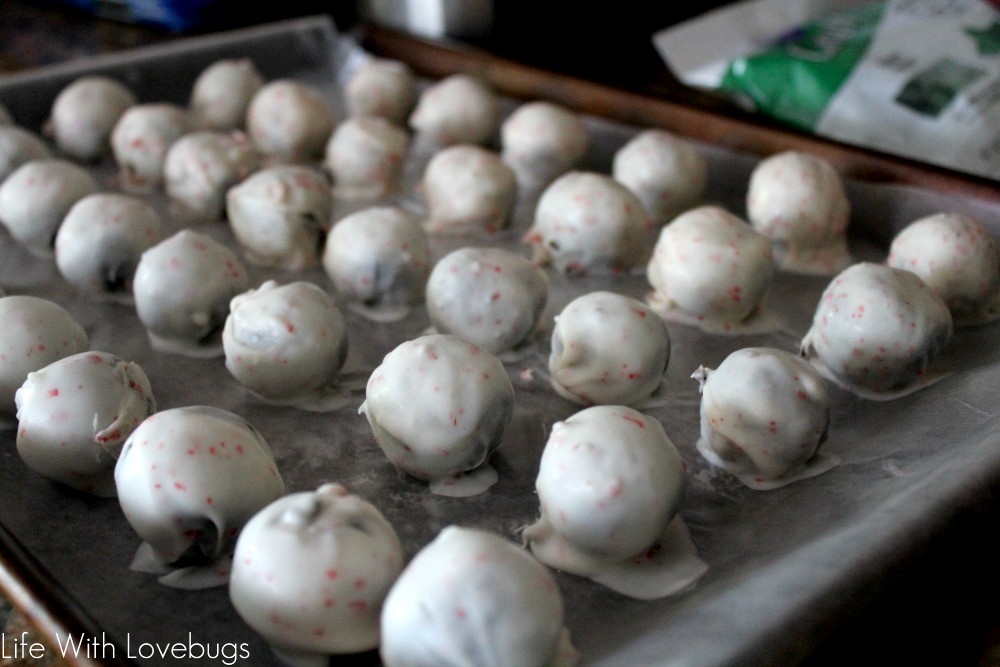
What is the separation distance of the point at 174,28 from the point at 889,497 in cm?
191

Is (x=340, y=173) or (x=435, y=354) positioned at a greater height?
(x=435, y=354)

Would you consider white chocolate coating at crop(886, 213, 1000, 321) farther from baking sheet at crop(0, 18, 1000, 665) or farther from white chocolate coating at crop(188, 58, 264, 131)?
white chocolate coating at crop(188, 58, 264, 131)

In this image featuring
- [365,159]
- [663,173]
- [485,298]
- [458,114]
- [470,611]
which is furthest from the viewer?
[458,114]

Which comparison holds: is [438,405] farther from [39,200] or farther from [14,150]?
[14,150]

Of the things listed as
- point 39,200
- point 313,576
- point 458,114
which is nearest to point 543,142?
point 458,114

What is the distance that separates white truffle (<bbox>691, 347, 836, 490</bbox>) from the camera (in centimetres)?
100

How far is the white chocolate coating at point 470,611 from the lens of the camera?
0.72 meters

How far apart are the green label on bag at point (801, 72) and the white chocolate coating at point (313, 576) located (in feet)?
3.97

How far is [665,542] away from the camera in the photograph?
3.14ft

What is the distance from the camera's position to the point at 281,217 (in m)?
1.44

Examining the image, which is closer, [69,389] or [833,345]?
[69,389]

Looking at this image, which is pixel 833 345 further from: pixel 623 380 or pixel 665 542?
pixel 665 542

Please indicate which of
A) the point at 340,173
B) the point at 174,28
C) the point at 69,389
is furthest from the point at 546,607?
the point at 174,28

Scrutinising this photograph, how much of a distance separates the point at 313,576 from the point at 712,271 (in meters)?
0.70
